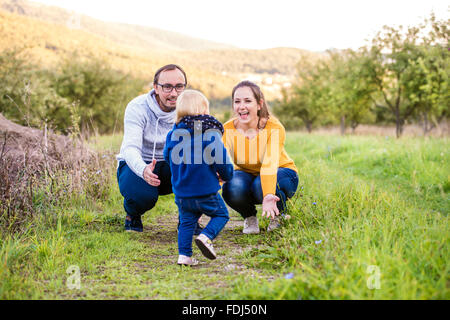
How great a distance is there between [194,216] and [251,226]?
1039 millimetres

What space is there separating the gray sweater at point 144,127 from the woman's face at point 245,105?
88cm

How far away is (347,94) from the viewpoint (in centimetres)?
2433

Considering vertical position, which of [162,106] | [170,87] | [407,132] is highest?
[170,87]

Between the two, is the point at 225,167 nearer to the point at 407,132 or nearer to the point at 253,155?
the point at 253,155

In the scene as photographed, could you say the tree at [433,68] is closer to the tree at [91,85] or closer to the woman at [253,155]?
the woman at [253,155]

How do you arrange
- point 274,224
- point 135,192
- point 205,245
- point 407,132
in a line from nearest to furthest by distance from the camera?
1. point 205,245
2. point 274,224
3. point 135,192
4. point 407,132

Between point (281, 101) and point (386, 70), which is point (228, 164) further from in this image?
point (281, 101)

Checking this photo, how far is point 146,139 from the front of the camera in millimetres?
4094

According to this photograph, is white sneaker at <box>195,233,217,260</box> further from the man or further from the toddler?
the man

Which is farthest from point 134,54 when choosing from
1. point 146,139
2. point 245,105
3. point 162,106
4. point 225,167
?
point 225,167

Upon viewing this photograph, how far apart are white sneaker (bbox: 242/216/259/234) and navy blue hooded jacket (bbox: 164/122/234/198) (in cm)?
96

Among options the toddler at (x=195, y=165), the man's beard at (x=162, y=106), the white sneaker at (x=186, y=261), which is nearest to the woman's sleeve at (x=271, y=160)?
the toddler at (x=195, y=165)

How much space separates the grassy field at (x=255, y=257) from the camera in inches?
80.7

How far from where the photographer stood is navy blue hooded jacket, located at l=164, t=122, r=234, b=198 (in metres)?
3.00
